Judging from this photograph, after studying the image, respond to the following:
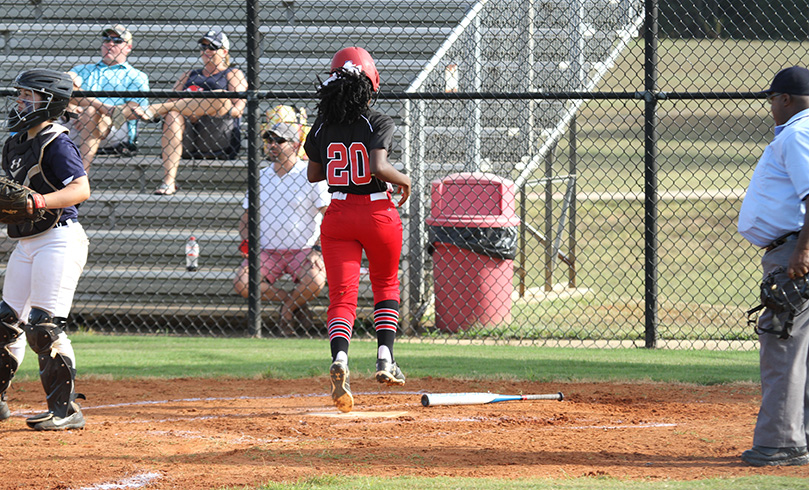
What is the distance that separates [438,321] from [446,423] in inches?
161

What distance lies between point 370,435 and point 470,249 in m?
4.43

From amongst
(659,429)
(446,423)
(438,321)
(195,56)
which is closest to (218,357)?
(438,321)

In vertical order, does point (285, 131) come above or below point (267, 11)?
below

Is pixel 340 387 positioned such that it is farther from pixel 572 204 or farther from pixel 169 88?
pixel 169 88

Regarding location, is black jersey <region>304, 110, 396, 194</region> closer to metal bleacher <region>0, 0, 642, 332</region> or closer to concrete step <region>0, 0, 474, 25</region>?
metal bleacher <region>0, 0, 642, 332</region>

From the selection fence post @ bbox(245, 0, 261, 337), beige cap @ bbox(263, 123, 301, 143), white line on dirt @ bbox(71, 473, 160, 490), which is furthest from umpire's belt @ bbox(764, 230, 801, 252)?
beige cap @ bbox(263, 123, 301, 143)

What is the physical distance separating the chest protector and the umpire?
3.81m

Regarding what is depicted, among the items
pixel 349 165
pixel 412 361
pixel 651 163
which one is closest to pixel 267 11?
pixel 651 163

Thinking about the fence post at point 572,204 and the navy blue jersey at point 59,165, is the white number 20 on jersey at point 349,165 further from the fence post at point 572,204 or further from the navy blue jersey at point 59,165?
the fence post at point 572,204

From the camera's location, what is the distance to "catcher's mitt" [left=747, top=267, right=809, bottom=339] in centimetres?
403

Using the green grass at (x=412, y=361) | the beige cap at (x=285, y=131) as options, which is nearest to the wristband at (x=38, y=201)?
the green grass at (x=412, y=361)

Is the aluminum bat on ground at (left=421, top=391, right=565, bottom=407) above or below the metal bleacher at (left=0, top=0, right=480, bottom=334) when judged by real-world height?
below

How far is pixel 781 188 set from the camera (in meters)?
4.16

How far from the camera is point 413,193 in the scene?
9.60 m
